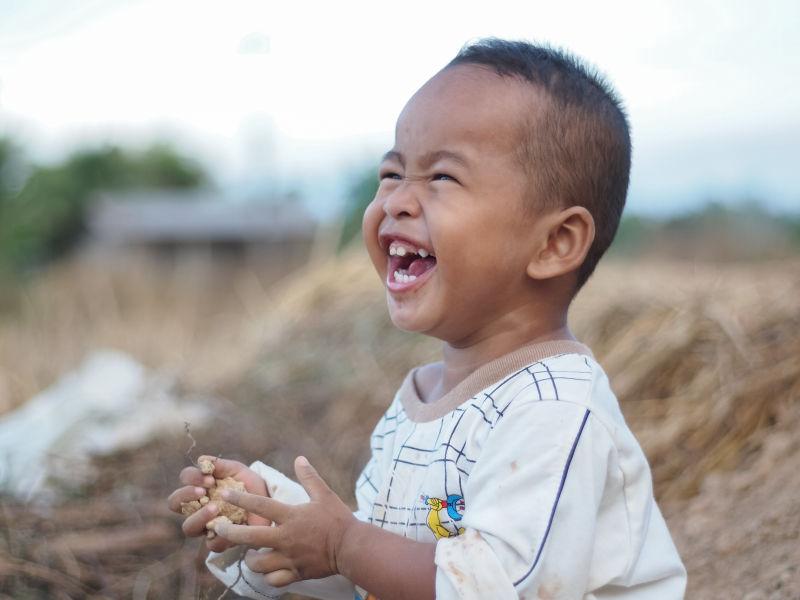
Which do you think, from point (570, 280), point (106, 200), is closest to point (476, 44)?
point (570, 280)

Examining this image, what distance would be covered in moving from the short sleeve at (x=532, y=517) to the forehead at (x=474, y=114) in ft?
1.68

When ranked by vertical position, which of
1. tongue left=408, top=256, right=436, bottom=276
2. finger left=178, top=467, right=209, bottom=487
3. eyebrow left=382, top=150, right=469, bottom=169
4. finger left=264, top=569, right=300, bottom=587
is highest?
eyebrow left=382, top=150, right=469, bottom=169

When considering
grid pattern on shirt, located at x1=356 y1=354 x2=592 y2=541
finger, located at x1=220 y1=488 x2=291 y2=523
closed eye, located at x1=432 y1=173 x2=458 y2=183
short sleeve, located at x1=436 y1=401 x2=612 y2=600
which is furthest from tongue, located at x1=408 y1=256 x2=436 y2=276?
finger, located at x1=220 y1=488 x2=291 y2=523

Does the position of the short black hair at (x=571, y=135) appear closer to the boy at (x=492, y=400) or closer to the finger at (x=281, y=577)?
the boy at (x=492, y=400)

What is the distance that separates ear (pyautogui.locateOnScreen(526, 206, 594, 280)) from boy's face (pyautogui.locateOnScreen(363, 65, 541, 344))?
0.03 metres

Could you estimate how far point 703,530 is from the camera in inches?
108

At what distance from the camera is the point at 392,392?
158 inches

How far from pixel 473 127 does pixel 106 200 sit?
111 ft

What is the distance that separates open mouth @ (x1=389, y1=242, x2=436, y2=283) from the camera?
1681 mm

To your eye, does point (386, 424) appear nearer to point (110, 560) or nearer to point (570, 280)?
point (570, 280)

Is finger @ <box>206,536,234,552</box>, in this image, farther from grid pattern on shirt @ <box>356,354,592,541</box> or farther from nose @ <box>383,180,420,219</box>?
nose @ <box>383,180,420,219</box>

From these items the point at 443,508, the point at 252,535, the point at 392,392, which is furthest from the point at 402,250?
the point at 392,392

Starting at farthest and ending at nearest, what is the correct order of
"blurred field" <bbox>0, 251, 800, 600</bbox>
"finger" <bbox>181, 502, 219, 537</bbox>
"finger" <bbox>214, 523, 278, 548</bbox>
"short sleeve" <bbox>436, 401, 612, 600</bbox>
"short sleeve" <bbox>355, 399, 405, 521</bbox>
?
"blurred field" <bbox>0, 251, 800, 600</bbox>, "short sleeve" <bbox>355, 399, 405, 521</bbox>, "finger" <bbox>181, 502, 219, 537</bbox>, "finger" <bbox>214, 523, 278, 548</bbox>, "short sleeve" <bbox>436, 401, 612, 600</bbox>

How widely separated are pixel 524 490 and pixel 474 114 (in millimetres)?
669
